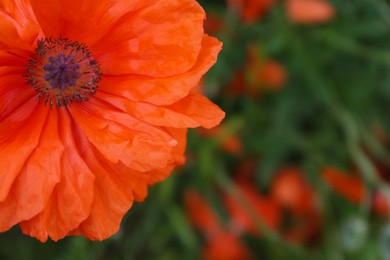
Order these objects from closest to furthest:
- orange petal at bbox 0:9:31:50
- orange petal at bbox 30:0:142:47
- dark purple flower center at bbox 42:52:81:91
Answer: orange petal at bbox 0:9:31:50 < orange petal at bbox 30:0:142:47 < dark purple flower center at bbox 42:52:81:91

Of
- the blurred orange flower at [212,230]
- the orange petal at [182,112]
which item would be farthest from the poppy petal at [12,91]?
the blurred orange flower at [212,230]

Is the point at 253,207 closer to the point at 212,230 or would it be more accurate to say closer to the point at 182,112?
the point at 212,230

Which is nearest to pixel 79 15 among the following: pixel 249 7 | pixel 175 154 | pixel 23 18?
pixel 23 18

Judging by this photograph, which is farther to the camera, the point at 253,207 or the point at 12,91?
the point at 253,207

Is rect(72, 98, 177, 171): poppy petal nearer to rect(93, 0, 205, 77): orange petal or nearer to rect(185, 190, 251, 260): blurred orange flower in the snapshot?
rect(93, 0, 205, 77): orange petal

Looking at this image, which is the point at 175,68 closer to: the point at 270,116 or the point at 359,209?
the point at 270,116

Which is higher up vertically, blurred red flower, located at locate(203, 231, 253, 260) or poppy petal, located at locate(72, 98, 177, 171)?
poppy petal, located at locate(72, 98, 177, 171)

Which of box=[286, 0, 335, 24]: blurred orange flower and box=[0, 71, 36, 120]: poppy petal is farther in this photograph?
box=[286, 0, 335, 24]: blurred orange flower

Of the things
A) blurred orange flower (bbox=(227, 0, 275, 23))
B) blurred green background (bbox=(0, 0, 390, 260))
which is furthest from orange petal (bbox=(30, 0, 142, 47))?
blurred orange flower (bbox=(227, 0, 275, 23))
